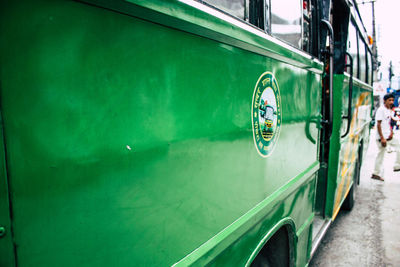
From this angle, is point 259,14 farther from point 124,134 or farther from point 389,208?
point 389,208

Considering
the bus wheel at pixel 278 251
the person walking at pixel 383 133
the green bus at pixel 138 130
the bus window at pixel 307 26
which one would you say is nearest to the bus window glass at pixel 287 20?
the green bus at pixel 138 130

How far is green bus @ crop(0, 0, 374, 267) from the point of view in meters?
0.59

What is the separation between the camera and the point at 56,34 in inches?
24.4

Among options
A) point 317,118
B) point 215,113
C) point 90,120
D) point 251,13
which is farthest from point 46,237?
point 317,118

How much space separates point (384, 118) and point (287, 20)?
588cm

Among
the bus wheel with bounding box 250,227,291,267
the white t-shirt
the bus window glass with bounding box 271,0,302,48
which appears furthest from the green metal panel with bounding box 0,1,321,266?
the white t-shirt

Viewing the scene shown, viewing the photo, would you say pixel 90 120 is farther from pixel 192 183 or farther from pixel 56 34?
pixel 192 183

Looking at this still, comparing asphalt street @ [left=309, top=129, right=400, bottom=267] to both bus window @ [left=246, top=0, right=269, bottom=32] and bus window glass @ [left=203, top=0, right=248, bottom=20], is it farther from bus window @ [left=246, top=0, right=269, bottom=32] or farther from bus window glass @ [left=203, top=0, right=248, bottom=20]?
bus window glass @ [left=203, top=0, right=248, bottom=20]

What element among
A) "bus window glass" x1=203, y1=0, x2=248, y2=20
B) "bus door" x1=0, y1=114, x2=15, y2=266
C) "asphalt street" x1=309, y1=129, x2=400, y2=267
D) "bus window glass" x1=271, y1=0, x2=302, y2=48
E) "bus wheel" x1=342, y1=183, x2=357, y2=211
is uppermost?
"bus window glass" x1=271, y1=0, x2=302, y2=48

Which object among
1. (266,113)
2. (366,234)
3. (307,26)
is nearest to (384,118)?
(366,234)

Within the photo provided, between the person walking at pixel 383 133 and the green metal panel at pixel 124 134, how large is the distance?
6.31m

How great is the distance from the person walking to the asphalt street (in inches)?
29.5

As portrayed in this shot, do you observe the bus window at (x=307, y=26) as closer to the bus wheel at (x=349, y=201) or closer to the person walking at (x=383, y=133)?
the bus wheel at (x=349, y=201)

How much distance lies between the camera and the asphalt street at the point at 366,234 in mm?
3295
